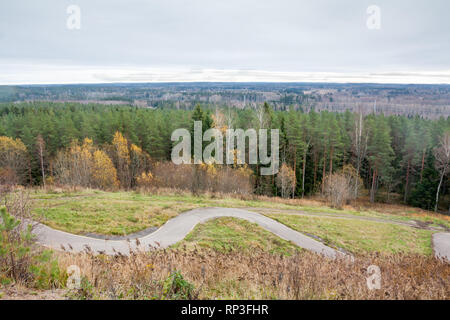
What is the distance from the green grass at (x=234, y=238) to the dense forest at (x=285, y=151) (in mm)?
19910

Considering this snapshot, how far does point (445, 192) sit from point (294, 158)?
25.3 m

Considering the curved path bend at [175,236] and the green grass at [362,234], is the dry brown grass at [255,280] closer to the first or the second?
the curved path bend at [175,236]

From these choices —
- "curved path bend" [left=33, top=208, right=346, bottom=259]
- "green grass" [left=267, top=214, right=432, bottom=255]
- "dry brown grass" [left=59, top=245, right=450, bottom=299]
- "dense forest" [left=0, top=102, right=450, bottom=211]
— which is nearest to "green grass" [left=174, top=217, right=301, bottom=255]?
"curved path bend" [left=33, top=208, right=346, bottom=259]

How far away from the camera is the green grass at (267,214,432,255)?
49.8 ft

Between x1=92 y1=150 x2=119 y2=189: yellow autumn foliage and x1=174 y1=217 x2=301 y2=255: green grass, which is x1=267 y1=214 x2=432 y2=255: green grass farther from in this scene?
x1=92 y1=150 x2=119 y2=189: yellow autumn foliage

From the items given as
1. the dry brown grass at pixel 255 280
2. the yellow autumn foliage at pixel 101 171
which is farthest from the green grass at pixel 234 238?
the yellow autumn foliage at pixel 101 171

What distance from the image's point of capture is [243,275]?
5.89 meters

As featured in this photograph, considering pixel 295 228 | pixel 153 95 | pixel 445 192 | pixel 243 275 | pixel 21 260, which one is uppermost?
pixel 153 95

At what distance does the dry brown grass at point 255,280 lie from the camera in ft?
15.4

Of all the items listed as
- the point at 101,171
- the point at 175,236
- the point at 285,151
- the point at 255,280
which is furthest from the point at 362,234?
the point at 101,171

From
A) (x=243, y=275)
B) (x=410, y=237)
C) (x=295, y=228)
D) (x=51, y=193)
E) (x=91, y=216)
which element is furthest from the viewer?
(x=51, y=193)

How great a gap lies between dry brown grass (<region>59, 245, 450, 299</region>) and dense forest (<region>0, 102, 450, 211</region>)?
2888cm
